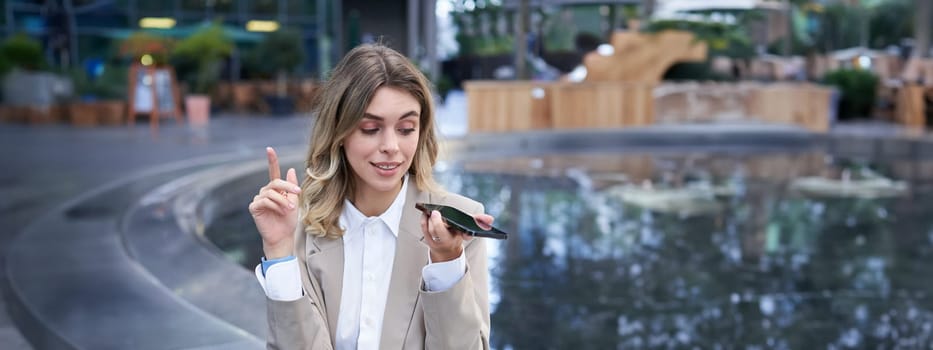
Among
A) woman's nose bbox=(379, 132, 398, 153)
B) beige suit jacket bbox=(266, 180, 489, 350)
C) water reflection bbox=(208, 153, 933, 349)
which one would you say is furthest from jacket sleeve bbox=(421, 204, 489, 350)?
water reflection bbox=(208, 153, 933, 349)

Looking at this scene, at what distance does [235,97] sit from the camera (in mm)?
22281

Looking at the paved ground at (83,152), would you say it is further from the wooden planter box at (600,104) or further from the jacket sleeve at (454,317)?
A: the wooden planter box at (600,104)

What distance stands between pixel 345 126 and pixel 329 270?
0.32 metres

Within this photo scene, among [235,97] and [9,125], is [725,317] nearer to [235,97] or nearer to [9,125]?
[9,125]

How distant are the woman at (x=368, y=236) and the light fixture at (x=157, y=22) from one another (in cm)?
2576

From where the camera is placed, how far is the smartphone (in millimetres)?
1438

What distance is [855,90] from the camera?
1931 cm

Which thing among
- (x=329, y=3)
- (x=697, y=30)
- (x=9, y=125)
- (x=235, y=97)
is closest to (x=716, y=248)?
(x=697, y=30)

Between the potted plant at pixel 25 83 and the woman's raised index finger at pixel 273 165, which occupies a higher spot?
the woman's raised index finger at pixel 273 165

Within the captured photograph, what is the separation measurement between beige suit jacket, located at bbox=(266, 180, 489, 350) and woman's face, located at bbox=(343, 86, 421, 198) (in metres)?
0.11

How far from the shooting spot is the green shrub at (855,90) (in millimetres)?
19250

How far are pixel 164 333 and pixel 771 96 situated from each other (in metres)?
15.9

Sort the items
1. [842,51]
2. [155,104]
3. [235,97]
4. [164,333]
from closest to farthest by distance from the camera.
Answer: [164,333], [155,104], [235,97], [842,51]

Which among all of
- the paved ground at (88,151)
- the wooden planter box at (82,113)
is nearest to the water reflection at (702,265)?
the paved ground at (88,151)
